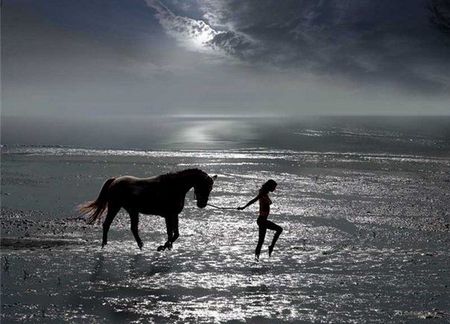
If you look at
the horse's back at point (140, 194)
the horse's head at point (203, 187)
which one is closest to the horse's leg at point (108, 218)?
the horse's back at point (140, 194)

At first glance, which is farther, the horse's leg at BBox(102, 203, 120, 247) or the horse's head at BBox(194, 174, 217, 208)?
the horse's leg at BBox(102, 203, 120, 247)

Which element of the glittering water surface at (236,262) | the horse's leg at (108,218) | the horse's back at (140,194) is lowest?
the glittering water surface at (236,262)

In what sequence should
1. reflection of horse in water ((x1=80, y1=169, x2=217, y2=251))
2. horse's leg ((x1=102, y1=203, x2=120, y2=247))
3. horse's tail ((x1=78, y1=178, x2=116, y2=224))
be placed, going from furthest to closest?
horse's tail ((x1=78, y1=178, x2=116, y2=224)) < horse's leg ((x1=102, y1=203, x2=120, y2=247)) < reflection of horse in water ((x1=80, y1=169, x2=217, y2=251))

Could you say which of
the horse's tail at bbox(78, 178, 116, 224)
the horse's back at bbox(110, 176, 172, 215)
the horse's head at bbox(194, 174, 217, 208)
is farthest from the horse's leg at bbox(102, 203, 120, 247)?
the horse's head at bbox(194, 174, 217, 208)

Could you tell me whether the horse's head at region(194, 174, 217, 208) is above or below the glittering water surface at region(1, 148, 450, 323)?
above

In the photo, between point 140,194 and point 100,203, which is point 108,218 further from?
point 140,194

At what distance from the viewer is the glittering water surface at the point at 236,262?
9.38 m

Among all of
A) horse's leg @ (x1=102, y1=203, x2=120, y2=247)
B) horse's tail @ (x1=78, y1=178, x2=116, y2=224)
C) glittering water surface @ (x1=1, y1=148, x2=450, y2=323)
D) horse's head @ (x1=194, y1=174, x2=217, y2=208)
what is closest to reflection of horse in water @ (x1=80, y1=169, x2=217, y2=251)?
horse's head @ (x1=194, y1=174, x2=217, y2=208)

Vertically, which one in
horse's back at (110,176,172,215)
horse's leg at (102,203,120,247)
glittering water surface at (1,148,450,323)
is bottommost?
glittering water surface at (1,148,450,323)

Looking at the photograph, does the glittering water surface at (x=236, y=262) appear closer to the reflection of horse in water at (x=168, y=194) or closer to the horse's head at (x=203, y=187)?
the reflection of horse in water at (x=168, y=194)

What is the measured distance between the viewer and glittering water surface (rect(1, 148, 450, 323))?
938 cm

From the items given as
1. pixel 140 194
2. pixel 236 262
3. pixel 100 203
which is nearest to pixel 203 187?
pixel 140 194

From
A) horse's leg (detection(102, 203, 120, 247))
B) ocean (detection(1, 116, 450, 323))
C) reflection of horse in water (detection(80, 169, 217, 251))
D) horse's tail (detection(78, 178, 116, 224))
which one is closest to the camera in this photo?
ocean (detection(1, 116, 450, 323))

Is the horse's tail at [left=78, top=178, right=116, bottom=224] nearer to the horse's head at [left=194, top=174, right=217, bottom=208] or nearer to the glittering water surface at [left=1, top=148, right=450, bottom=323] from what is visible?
the glittering water surface at [left=1, top=148, right=450, bottom=323]
